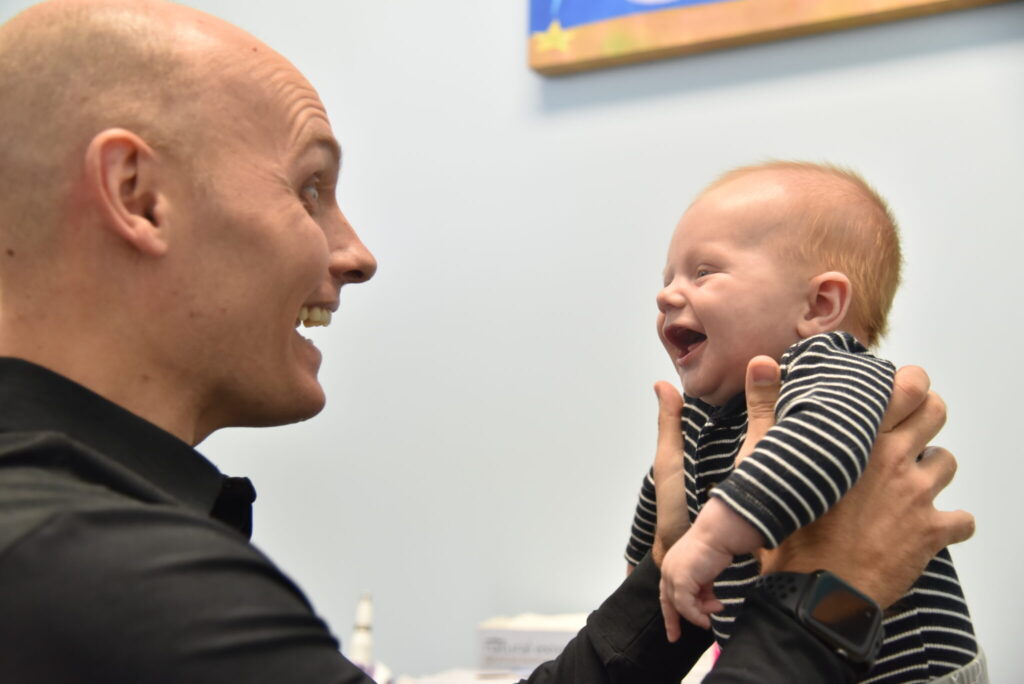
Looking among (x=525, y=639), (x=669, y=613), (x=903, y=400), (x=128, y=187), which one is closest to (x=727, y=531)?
(x=669, y=613)

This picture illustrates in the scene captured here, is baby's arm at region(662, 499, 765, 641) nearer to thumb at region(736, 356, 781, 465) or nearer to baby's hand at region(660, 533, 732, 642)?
baby's hand at region(660, 533, 732, 642)

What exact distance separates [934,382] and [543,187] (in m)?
0.85

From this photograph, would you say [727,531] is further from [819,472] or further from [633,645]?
[633,645]

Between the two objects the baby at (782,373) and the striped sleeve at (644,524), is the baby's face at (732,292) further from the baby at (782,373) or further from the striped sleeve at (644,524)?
the striped sleeve at (644,524)

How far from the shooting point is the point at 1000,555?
5.33ft

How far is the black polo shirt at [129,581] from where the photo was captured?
659 millimetres

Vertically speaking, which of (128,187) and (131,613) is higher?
(128,187)

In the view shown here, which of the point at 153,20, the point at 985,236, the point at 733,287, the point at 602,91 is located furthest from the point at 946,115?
the point at 153,20

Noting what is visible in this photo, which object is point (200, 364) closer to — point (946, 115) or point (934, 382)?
point (934, 382)

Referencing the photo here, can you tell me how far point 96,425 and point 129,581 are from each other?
0.22 meters

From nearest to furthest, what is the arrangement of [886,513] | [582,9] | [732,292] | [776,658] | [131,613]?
[131,613], [776,658], [886,513], [732,292], [582,9]

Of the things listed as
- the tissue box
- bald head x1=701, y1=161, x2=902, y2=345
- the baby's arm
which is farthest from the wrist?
the tissue box

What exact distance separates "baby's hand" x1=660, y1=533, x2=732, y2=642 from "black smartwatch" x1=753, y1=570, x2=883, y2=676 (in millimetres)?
53

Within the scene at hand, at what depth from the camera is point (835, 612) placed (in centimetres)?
84
